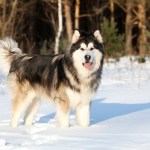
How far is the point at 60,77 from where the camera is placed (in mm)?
6934

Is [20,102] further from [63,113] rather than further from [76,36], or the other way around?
[76,36]

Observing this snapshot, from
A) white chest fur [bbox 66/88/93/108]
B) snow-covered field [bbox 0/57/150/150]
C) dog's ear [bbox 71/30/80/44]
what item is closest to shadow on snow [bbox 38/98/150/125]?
snow-covered field [bbox 0/57/150/150]

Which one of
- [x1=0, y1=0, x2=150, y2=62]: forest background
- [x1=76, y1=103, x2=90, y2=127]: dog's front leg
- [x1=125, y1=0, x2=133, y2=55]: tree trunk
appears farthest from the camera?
[x1=125, y1=0, x2=133, y2=55]: tree trunk

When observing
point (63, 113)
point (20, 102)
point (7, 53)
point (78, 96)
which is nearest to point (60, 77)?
point (78, 96)

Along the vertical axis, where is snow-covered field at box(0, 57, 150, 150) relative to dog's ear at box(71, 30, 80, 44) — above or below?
below

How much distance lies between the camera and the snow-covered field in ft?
17.6

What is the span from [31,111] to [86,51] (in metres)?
1.40

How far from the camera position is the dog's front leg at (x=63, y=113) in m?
6.82

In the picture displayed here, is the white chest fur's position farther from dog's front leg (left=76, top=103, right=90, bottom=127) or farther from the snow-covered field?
the snow-covered field

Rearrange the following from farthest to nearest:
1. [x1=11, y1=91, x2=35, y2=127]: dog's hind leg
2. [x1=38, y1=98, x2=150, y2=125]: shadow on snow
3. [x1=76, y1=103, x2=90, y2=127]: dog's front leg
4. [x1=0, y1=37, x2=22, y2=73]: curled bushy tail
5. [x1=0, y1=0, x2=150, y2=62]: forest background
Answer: [x1=0, y1=0, x2=150, y2=62]: forest background → [x1=38, y1=98, x2=150, y2=125]: shadow on snow → [x1=0, y1=37, x2=22, y2=73]: curled bushy tail → [x1=11, y1=91, x2=35, y2=127]: dog's hind leg → [x1=76, y1=103, x2=90, y2=127]: dog's front leg

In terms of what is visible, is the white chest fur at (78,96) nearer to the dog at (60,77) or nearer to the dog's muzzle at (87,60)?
the dog at (60,77)

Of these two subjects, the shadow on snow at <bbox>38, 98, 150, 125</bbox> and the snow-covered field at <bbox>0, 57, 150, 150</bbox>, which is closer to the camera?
the snow-covered field at <bbox>0, 57, 150, 150</bbox>

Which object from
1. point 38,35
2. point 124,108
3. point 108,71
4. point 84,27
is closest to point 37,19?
point 38,35

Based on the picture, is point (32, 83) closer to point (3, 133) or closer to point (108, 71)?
point (3, 133)
